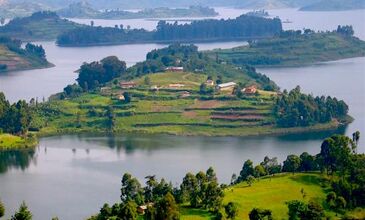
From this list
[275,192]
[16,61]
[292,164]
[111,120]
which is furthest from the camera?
[16,61]

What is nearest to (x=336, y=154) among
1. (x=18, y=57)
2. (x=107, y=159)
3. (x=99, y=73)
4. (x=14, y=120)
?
(x=107, y=159)

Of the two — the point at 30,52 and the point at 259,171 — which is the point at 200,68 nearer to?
the point at 30,52

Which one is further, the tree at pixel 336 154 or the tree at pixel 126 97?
the tree at pixel 126 97

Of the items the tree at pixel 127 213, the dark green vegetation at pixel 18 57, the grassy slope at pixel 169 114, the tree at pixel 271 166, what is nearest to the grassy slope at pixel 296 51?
the dark green vegetation at pixel 18 57

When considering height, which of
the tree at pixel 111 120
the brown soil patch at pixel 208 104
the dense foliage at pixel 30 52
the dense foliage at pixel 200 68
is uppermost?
the dense foliage at pixel 30 52

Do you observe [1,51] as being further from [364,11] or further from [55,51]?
[364,11]

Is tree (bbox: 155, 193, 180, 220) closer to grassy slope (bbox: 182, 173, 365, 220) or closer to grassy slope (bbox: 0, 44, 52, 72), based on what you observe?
grassy slope (bbox: 182, 173, 365, 220)

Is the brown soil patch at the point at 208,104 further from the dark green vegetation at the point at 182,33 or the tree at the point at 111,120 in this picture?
the dark green vegetation at the point at 182,33
